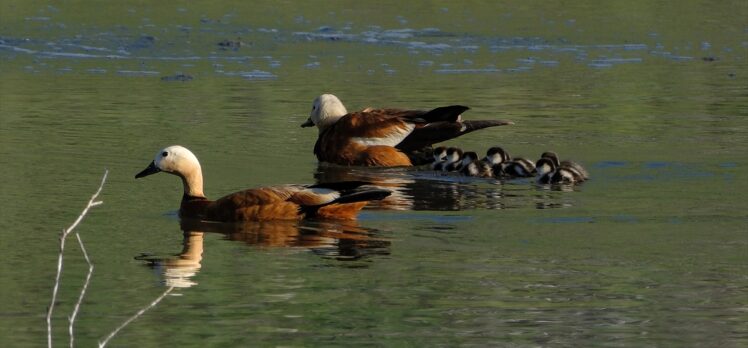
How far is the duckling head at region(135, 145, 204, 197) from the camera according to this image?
468 inches

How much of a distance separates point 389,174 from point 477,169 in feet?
3.02

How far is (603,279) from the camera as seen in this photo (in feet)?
29.5

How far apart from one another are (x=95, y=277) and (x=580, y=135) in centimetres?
772

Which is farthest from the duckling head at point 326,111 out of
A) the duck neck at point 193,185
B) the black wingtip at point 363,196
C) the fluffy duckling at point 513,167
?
the black wingtip at point 363,196

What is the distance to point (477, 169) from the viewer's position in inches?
550

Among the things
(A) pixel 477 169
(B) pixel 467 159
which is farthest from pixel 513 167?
(B) pixel 467 159

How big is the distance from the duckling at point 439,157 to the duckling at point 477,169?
0.48 metres

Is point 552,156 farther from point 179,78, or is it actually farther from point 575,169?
point 179,78

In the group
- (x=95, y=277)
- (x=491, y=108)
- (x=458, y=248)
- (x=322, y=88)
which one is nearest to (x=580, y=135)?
(x=491, y=108)

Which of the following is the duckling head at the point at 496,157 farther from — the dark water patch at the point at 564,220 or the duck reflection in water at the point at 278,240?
the duck reflection in water at the point at 278,240

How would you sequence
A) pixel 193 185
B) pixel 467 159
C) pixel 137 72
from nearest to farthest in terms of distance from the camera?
pixel 193 185
pixel 467 159
pixel 137 72

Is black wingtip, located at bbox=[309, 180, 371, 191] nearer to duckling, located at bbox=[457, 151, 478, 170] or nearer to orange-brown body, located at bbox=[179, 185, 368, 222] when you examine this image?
orange-brown body, located at bbox=[179, 185, 368, 222]

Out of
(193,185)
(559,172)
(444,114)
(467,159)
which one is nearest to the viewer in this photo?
(193,185)

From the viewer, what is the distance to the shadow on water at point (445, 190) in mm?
12094
